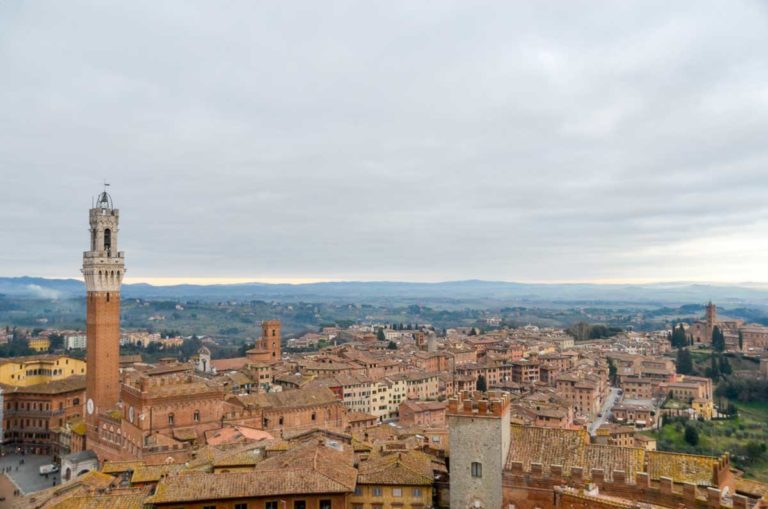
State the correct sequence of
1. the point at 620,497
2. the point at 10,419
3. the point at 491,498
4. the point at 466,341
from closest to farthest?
the point at 620,497, the point at 491,498, the point at 10,419, the point at 466,341

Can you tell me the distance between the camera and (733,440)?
276 ft

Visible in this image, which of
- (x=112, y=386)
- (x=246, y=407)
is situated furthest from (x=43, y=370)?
(x=246, y=407)

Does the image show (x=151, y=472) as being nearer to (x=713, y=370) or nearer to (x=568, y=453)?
(x=568, y=453)

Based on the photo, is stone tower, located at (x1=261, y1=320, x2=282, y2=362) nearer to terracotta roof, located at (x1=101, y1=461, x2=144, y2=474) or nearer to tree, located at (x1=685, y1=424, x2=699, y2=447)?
tree, located at (x1=685, y1=424, x2=699, y2=447)

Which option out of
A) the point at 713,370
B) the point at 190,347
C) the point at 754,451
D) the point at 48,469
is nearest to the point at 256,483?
the point at 48,469

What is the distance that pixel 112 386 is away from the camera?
182 feet

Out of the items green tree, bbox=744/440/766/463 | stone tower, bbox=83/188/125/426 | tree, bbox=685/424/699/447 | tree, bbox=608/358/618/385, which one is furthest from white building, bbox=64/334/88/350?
green tree, bbox=744/440/766/463

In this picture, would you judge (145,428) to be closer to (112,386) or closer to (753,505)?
(112,386)

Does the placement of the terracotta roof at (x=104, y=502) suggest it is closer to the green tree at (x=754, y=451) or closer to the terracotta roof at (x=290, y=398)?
the terracotta roof at (x=290, y=398)

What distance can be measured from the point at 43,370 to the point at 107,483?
177ft

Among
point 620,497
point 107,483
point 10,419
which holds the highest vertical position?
point 620,497

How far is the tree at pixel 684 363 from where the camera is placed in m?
133

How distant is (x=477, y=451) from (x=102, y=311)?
1667 inches

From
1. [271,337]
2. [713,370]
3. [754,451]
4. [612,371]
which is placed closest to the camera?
[754,451]
